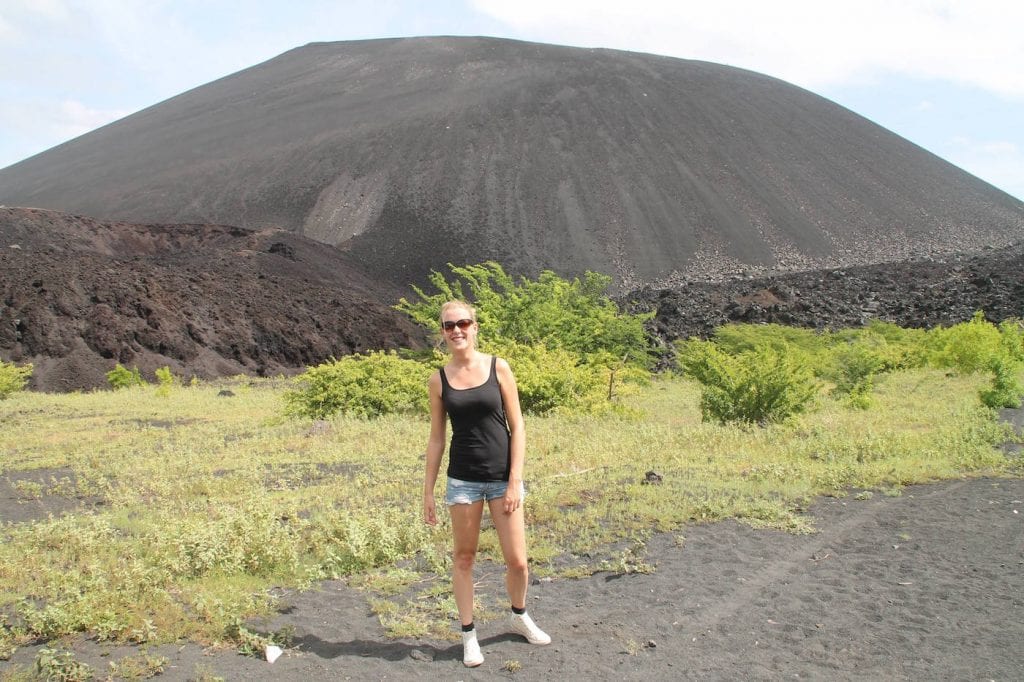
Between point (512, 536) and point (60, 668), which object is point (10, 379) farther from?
point (512, 536)

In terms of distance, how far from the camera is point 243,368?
28453 mm

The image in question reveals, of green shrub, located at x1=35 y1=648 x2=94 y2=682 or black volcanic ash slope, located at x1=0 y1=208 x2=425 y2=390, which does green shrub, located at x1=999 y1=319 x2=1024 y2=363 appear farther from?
black volcanic ash slope, located at x1=0 y1=208 x2=425 y2=390

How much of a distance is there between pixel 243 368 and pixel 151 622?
78.7 ft

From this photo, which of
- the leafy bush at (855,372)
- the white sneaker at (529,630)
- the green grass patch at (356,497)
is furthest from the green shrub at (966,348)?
the white sneaker at (529,630)

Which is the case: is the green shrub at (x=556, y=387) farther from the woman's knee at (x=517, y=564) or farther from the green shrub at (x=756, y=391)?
the woman's knee at (x=517, y=564)

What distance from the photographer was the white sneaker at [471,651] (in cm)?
475

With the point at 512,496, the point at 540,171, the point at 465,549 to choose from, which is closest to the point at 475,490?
the point at 512,496

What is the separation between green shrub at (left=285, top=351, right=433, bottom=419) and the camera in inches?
585

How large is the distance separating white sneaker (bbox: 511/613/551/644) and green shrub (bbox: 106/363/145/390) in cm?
2060

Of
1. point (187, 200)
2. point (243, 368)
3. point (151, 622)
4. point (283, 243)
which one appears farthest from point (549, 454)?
point (187, 200)

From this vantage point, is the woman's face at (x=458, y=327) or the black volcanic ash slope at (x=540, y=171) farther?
the black volcanic ash slope at (x=540, y=171)

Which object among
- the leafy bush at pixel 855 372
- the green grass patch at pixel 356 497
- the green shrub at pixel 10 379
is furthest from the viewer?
the green shrub at pixel 10 379

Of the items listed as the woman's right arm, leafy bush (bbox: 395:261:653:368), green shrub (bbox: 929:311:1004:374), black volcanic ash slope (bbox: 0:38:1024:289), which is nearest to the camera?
the woman's right arm

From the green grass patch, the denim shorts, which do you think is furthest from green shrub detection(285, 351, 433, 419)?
the denim shorts
